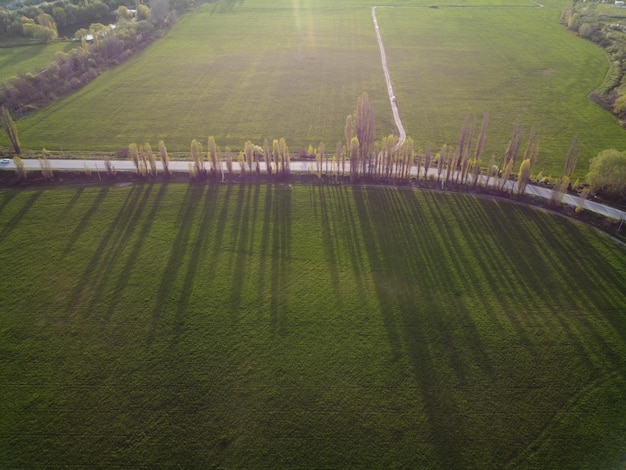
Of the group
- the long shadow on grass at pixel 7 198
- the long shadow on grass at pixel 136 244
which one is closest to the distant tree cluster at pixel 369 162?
the long shadow on grass at pixel 136 244

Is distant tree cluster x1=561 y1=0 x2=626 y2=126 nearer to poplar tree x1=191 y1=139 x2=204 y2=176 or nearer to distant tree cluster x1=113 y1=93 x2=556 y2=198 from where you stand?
distant tree cluster x1=113 y1=93 x2=556 y2=198

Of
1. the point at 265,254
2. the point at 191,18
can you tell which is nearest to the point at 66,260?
the point at 265,254

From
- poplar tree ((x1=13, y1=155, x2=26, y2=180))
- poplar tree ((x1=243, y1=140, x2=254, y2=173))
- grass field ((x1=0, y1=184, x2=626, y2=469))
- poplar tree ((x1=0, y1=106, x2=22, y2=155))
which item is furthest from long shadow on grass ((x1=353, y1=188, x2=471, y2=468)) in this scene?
poplar tree ((x1=0, y1=106, x2=22, y2=155))

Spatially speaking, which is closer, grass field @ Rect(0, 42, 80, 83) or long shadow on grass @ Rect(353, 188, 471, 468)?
long shadow on grass @ Rect(353, 188, 471, 468)

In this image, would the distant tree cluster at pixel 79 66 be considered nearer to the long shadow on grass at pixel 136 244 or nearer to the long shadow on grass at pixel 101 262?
the long shadow on grass at pixel 136 244

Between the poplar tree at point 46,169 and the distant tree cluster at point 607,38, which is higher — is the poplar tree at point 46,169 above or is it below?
below

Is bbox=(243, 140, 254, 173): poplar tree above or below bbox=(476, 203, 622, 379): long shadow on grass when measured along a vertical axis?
above

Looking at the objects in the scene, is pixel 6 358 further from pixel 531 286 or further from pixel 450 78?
pixel 450 78
